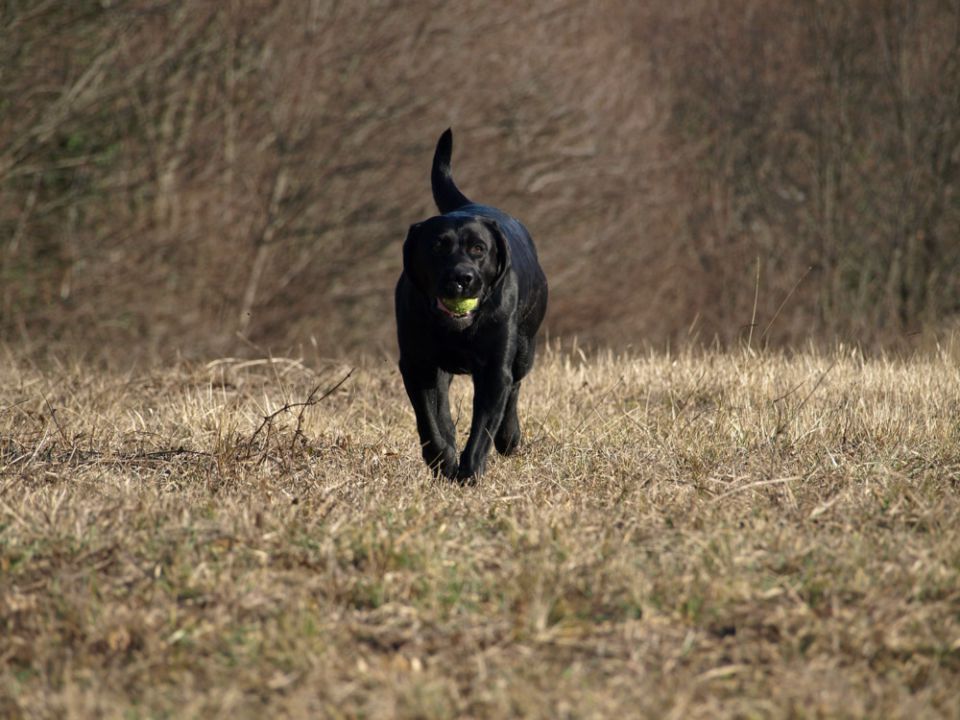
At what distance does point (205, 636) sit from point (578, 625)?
0.90m

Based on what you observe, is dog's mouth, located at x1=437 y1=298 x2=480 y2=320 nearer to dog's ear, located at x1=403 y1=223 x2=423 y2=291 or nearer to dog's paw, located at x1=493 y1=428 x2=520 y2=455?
dog's ear, located at x1=403 y1=223 x2=423 y2=291

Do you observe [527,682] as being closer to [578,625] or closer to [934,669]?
[578,625]

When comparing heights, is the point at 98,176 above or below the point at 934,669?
below

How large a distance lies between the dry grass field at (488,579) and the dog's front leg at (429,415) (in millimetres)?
100

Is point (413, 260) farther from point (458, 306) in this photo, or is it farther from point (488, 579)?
point (488, 579)

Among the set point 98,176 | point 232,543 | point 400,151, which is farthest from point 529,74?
point 232,543

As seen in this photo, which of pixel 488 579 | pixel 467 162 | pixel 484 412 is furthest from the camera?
pixel 467 162

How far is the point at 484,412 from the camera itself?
5125 mm

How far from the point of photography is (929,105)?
16312 mm

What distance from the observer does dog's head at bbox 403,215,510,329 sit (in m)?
4.91

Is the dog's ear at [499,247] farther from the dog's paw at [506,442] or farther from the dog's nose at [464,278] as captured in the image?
the dog's paw at [506,442]

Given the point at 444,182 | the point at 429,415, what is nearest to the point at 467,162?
the point at 444,182

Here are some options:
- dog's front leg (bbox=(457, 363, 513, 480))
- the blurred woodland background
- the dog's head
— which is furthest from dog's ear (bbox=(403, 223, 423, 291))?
the blurred woodland background

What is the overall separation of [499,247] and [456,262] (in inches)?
12.6
